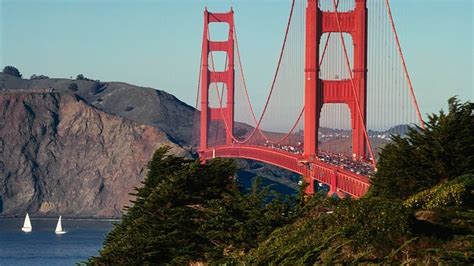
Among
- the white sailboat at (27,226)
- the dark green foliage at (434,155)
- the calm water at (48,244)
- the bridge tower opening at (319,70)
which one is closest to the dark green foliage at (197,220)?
the dark green foliage at (434,155)

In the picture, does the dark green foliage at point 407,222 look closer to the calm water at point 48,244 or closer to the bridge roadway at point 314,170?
the bridge roadway at point 314,170

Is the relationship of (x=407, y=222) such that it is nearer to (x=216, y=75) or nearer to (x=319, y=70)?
(x=319, y=70)

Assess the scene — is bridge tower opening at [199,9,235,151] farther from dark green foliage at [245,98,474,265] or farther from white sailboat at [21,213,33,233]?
dark green foliage at [245,98,474,265]

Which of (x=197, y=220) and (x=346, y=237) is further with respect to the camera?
(x=197, y=220)

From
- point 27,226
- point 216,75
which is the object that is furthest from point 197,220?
point 27,226

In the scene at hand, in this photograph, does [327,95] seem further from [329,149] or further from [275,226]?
[275,226]
